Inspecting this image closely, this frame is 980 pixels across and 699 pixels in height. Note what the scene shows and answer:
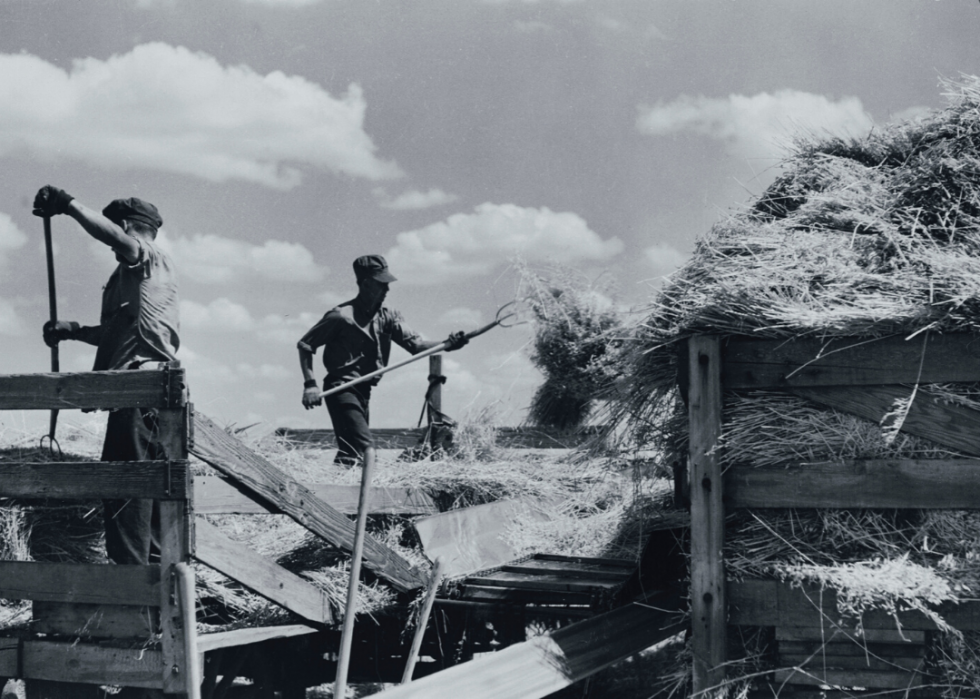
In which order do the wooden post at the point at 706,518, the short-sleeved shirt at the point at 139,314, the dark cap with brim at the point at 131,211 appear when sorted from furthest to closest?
1. the dark cap with brim at the point at 131,211
2. the short-sleeved shirt at the point at 139,314
3. the wooden post at the point at 706,518

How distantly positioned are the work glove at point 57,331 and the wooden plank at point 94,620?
5.79 ft

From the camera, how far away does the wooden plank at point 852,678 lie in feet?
13.4

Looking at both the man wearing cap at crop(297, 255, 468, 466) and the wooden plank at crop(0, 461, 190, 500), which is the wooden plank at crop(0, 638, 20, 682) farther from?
the man wearing cap at crop(297, 255, 468, 466)

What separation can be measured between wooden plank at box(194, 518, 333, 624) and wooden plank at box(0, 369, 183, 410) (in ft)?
2.29

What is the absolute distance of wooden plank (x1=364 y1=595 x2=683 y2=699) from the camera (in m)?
4.12

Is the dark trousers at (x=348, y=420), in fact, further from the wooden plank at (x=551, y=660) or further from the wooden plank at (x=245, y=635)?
the wooden plank at (x=551, y=660)

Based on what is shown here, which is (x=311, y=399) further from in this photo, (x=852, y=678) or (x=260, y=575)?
(x=852, y=678)

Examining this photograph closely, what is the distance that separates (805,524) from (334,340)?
15.9 ft

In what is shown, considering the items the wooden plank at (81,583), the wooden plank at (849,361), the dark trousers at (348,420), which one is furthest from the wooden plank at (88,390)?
the dark trousers at (348,420)

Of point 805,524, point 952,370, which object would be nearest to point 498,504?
point 805,524

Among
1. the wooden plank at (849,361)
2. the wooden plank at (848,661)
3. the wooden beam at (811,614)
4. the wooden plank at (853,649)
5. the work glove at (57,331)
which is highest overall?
the work glove at (57,331)

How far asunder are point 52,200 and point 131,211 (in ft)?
1.86

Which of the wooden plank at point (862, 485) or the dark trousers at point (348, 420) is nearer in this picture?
the wooden plank at point (862, 485)

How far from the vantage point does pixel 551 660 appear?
4.61 metres
